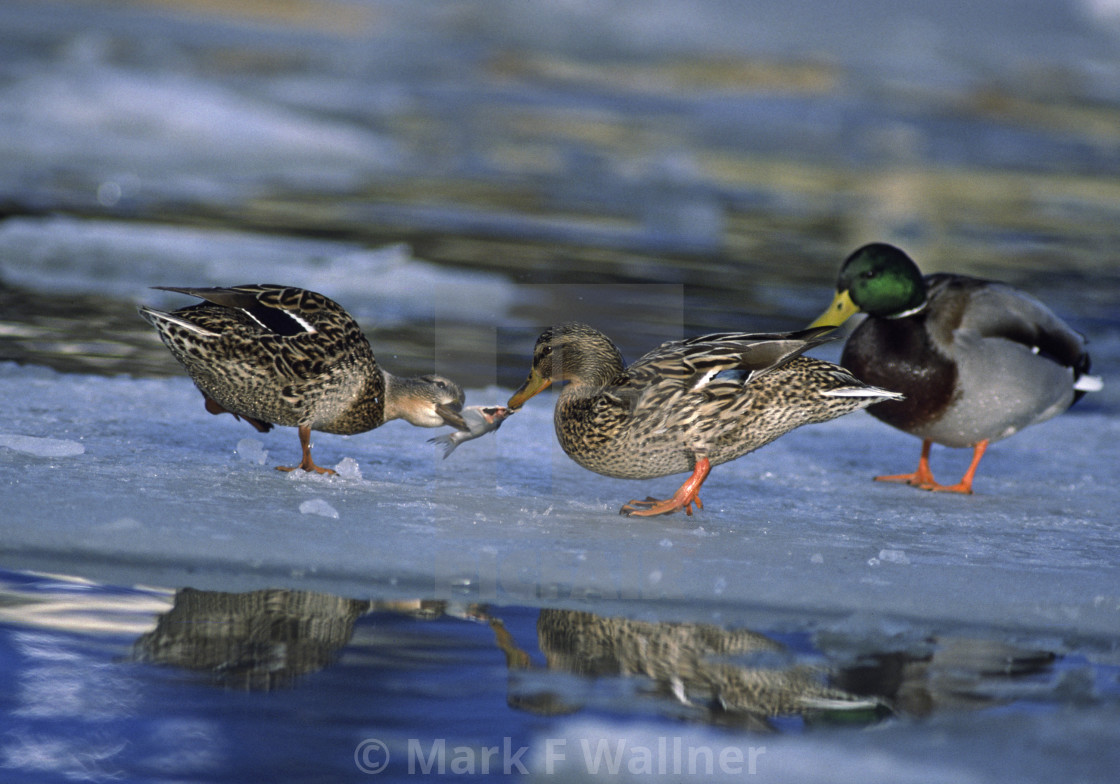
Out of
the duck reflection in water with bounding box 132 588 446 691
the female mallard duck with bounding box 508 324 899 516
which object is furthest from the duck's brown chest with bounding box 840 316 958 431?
the duck reflection in water with bounding box 132 588 446 691

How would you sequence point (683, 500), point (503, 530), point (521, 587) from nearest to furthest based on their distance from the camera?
point (521, 587) < point (503, 530) < point (683, 500)

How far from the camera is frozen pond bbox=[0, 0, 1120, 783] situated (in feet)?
6.97

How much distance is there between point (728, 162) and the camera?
41.5 feet

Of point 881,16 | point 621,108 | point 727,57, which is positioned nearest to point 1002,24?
point 881,16

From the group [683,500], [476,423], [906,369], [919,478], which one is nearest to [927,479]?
[919,478]

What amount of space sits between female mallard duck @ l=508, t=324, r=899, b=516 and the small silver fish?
9 cm

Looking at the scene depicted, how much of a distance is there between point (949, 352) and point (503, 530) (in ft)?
6.00

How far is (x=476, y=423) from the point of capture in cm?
380

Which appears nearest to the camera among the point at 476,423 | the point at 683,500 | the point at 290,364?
the point at 683,500

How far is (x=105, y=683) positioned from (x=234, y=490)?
47.3 inches

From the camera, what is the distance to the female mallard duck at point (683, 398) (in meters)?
3.48

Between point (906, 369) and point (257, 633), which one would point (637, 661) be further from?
point (906, 369)

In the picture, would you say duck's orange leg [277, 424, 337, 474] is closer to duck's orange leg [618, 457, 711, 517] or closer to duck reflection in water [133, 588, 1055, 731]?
duck's orange leg [618, 457, 711, 517]

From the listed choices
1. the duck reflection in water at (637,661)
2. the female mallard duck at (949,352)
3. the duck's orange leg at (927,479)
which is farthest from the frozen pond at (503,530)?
the female mallard duck at (949,352)
